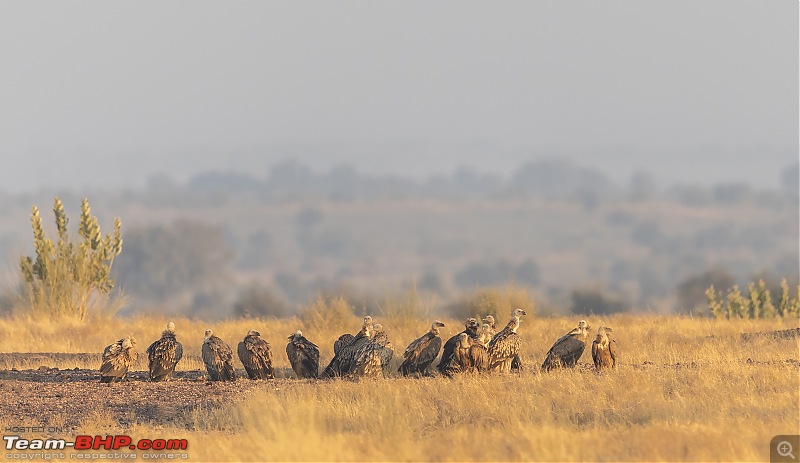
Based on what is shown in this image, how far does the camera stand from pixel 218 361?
16.4 meters

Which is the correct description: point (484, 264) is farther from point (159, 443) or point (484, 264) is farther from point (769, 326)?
point (159, 443)

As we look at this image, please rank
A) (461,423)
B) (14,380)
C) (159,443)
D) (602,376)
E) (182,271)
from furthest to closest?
(182,271) → (14,380) → (602,376) → (461,423) → (159,443)

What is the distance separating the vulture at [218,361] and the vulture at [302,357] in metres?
0.88

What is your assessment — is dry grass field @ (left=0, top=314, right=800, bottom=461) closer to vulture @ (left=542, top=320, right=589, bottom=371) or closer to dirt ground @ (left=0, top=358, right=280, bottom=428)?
dirt ground @ (left=0, top=358, right=280, bottom=428)

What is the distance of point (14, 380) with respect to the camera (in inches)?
663

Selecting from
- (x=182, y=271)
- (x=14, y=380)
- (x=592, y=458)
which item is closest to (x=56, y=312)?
(x=14, y=380)

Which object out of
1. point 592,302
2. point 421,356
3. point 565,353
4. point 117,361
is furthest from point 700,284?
point 117,361

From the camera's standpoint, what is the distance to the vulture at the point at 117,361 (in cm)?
1638

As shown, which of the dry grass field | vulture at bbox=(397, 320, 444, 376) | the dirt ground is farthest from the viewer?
vulture at bbox=(397, 320, 444, 376)

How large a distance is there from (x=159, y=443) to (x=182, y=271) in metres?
86.9

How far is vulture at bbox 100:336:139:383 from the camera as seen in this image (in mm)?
16375

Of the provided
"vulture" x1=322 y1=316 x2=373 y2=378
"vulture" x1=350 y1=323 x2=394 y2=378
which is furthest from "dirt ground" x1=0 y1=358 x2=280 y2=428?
"vulture" x1=350 y1=323 x2=394 y2=378

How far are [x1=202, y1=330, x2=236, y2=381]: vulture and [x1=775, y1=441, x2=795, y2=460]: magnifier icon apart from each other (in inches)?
304

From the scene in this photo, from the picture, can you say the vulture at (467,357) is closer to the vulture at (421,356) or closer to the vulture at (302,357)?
the vulture at (421,356)
